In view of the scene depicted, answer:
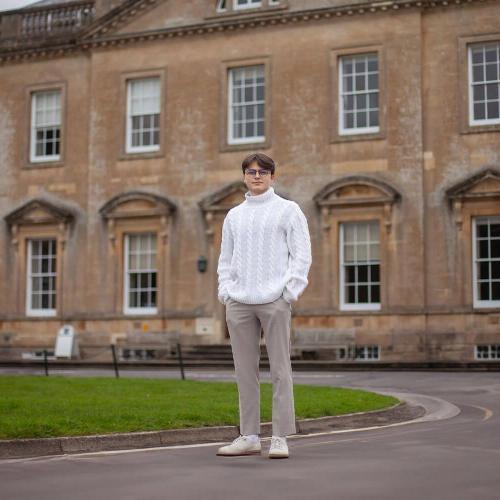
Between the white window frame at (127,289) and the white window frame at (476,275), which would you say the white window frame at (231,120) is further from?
the white window frame at (476,275)

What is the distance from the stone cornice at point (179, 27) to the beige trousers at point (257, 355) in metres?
21.3

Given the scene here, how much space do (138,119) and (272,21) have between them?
4.92 meters

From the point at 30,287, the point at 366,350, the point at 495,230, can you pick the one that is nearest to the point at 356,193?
the point at 495,230

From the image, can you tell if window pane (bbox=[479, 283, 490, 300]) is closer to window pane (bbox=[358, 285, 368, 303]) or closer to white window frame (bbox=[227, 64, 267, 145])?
window pane (bbox=[358, 285, 368, 303])

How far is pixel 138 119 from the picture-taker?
31.5 meters

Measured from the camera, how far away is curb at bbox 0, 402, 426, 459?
927 centimetres

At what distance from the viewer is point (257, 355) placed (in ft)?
27.3

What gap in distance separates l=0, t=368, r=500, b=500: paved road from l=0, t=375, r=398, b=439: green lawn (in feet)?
3.92

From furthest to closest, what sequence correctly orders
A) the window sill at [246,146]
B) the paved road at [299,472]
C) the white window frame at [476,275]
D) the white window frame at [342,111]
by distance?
the window sill at [246,146] → the white window frame at [342,111] → the white window frame at [476,275] → the paved road at [299,472]

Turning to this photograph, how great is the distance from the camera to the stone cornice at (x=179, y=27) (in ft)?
92.7

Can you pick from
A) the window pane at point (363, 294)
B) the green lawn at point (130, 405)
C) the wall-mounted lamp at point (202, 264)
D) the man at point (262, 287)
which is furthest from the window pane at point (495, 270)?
the man at point (262, 287)

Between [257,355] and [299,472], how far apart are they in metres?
1.35

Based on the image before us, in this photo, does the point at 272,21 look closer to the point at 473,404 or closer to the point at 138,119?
the point at 138,119

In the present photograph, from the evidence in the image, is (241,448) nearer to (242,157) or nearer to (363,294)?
(363,294)
